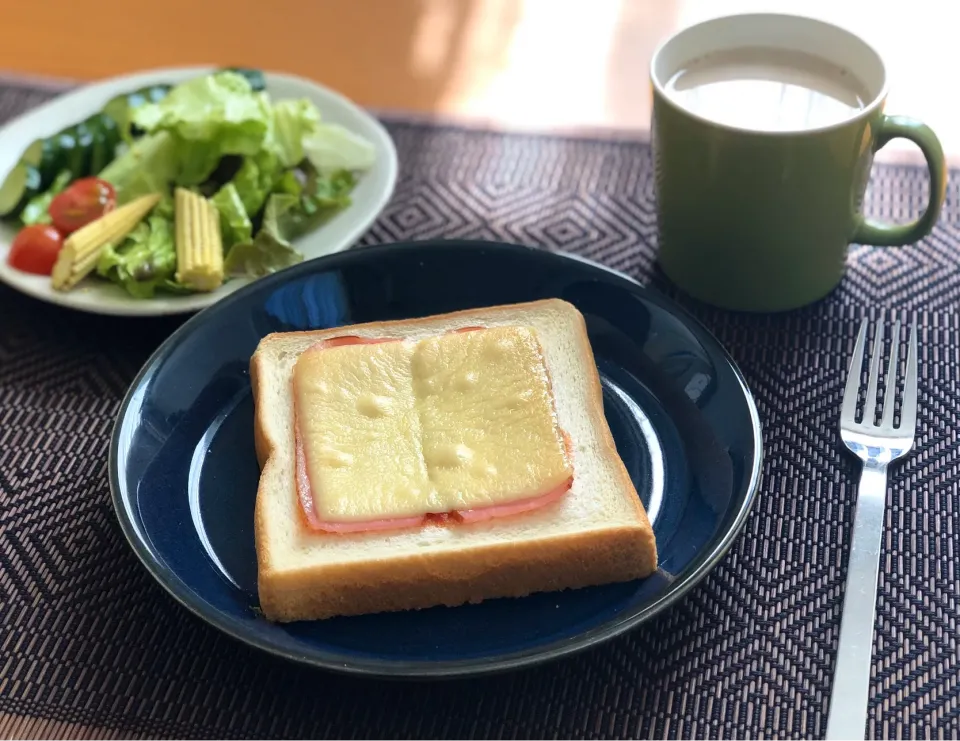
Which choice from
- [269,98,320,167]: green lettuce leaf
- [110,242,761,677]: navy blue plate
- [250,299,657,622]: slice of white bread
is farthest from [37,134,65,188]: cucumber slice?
[250,299,657,622]: slice of white bread

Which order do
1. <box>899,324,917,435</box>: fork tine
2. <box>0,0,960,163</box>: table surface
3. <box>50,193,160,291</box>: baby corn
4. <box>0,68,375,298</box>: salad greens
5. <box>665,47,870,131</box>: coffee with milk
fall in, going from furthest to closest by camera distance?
<box>0,0,960,163</box>: table surface < <box>0,68,375,298</box>: salad greens < <box>50,193,160,291</box>: baby corn < <box>665,47,870,131</box>: coffee with milk < <box>899,324,917,435</box>: fork tine

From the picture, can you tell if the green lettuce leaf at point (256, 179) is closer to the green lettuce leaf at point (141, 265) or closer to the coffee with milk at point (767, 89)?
the green lettuce leaf at point (141, 265)

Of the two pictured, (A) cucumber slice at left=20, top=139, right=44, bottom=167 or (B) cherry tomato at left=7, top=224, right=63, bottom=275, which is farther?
(A) cucumber slice at left=20, top=139, right=44, bottom=167

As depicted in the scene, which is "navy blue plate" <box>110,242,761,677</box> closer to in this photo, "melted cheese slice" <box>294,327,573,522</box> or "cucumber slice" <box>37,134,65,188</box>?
"melted cheese slice" <box>294,327,573,522</box>

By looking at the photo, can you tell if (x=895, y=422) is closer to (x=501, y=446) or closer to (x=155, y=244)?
(x=501, y=446)

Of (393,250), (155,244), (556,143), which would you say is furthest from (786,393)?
(155,244)

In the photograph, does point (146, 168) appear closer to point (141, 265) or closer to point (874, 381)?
point (141, 265)
